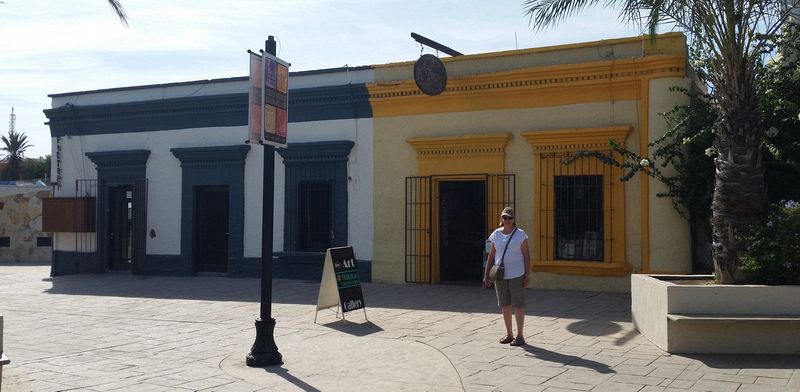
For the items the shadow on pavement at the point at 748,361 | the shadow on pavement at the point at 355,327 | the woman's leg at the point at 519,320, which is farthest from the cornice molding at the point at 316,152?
the shadow on pavement at the point at 748,361

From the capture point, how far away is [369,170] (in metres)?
15.6

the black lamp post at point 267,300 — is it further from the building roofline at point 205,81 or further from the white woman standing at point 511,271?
the building roofline at point 205,81

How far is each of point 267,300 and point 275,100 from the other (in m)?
2.17

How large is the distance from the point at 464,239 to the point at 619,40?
15.6 ft

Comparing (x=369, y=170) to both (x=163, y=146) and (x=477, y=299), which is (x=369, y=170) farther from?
(x=163, y=146)

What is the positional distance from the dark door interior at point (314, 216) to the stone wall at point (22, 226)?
40.9ft

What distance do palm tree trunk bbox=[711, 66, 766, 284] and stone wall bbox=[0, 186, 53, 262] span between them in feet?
72.2

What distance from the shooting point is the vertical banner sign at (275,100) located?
796 centimetres

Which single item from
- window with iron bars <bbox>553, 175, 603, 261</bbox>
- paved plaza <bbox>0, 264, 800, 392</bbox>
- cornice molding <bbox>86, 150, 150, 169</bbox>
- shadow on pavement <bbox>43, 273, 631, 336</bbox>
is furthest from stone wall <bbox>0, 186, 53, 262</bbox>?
window with iron bars <bbox>553, 175, 603, 261</bbox>

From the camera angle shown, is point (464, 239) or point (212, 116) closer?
point (464, 239)

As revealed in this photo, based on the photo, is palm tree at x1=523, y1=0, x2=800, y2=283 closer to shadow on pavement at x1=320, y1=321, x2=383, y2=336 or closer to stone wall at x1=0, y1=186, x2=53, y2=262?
shadow on pavement at x1=320, y1=321, x2=383, y2=336

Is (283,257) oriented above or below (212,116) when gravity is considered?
below

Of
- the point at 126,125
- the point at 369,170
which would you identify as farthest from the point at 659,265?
the point at 126,125

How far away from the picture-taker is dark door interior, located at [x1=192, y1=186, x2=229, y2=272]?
1734 centimetres
